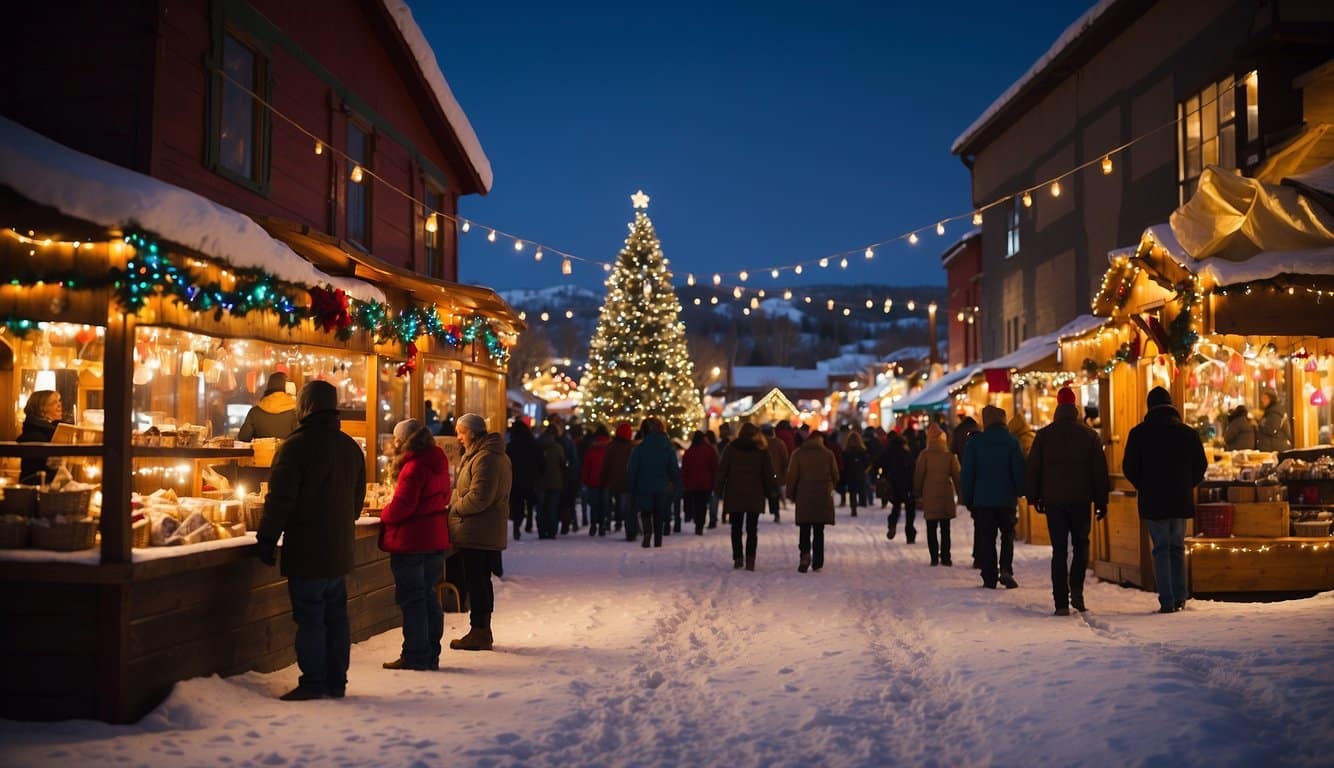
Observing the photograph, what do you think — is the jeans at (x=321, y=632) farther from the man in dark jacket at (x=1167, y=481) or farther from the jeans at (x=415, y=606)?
the man in dark jacket at (x=1167, y=481)

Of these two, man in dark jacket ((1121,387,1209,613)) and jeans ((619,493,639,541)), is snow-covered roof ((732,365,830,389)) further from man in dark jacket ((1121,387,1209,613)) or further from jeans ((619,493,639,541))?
man in dark jacket ((1121,387,1209,613))

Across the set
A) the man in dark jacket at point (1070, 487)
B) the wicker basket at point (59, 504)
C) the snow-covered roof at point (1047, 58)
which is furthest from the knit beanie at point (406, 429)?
the snow-covered roof at point (1047, 58)

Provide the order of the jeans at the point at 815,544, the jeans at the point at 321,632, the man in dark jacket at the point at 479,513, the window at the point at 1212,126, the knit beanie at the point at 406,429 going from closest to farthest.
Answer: the jeans at the point at 321,632
the knit beanie at the point at 406,429
the man in dark jacket at the point at 479,513
the jeans at the point at 815,544
the window at the point at 1212,126

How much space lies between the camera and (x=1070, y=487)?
38.7 feet

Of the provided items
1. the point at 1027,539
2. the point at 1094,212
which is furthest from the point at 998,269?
the point at 1027,539

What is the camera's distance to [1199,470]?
453 inches

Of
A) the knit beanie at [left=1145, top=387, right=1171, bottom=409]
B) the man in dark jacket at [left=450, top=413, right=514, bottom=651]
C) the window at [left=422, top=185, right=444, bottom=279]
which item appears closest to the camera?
the man in dark jacket at [left=450, top=413, right=514, bottom=651]

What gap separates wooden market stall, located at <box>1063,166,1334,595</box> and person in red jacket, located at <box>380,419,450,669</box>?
7.44 m

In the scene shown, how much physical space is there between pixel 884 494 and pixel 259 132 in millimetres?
14486

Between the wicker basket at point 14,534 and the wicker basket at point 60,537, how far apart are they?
0.21ft

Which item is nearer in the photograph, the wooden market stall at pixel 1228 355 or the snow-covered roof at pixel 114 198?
the snow-covered roof at pixel 114 198

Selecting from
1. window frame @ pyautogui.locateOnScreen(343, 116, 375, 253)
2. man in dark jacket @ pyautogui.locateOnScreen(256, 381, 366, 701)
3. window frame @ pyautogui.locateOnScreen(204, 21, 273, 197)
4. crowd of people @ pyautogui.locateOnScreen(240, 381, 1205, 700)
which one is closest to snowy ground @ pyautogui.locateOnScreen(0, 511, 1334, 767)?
man in dark jacket @ pyautogui.locateOnScreen(256, 381, 366, 701)

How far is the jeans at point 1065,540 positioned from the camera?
1161 cm

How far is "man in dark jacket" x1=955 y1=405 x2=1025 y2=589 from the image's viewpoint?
13562mm
